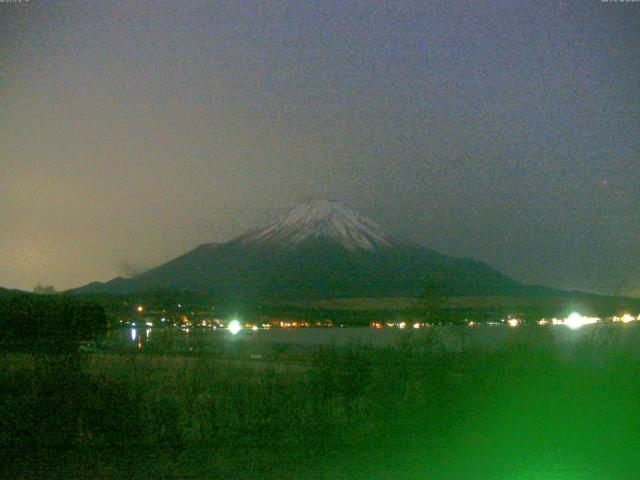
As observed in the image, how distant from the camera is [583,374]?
15141 mm

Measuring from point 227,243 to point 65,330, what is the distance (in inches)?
2592

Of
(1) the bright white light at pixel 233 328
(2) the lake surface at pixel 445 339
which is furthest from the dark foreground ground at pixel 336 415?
(1) the bright white light at pixel 233 328

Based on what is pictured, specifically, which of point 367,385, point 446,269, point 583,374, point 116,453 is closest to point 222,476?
point 116,453

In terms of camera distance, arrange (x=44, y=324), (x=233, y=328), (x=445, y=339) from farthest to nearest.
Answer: (x=233, y=328) → (x=44, y=324) → (x=445, y=339)

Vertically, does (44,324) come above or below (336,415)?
above

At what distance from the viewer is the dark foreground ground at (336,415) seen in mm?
10375

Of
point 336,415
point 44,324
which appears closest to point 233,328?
point 44,324

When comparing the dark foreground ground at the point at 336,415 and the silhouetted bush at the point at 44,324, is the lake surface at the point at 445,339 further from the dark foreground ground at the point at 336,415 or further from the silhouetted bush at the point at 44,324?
the silhouetted bush at the point at 44,324

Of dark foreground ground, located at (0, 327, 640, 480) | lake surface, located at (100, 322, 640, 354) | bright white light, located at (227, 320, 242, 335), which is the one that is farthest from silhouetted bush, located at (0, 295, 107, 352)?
bright white light, located at (227, 320, 242, 335)

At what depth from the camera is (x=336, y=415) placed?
1344 centimetres

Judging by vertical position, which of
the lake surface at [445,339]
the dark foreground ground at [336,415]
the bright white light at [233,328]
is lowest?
the dark foreground ground at [336,415]

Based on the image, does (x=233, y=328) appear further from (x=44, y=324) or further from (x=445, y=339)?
(x=445, y=339)

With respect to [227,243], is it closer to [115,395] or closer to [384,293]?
[384,293]

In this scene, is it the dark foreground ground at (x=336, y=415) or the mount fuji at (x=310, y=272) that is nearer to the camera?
the dark foreground ground at (x=336, y=415)
